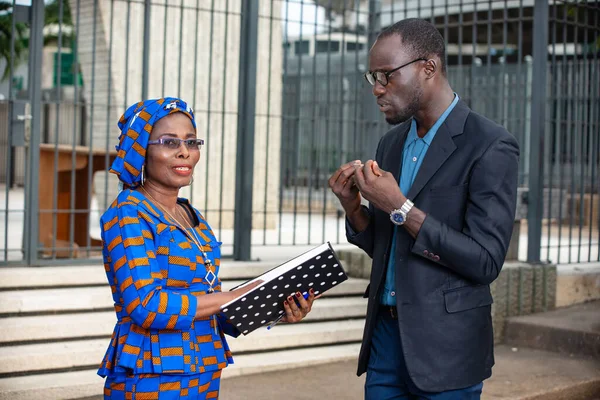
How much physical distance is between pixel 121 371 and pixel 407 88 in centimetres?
126

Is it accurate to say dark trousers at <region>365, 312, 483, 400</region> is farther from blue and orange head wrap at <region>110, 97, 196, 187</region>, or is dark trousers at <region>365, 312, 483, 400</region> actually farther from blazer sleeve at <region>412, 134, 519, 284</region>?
blue and orange head wrap at <region>110, 97, 196, 187</region>

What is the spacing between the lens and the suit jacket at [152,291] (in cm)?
252

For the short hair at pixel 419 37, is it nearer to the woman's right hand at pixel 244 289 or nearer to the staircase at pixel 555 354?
the woman's right hand at pixel 244 289

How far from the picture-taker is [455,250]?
2602mm

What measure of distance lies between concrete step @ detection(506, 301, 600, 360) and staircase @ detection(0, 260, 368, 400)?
1.33 metres

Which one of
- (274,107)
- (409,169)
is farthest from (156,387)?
(274,107)

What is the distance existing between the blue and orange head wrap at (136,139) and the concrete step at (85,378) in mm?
2734

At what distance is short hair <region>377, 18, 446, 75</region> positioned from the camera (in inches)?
109

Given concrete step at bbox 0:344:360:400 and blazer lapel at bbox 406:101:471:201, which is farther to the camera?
concrete step at bbox 0:344:360:400

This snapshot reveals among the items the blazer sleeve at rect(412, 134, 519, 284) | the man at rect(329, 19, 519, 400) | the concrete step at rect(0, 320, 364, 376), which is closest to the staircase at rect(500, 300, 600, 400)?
the concrete step at rect(0, 320, 364, 376)

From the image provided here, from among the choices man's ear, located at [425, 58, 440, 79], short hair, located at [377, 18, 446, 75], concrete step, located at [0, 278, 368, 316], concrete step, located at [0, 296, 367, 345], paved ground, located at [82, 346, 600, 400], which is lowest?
paved ground, located at [82, 346, 600, 400]

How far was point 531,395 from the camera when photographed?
559 cm

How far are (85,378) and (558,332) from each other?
3771mm

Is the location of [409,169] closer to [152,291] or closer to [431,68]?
[431,68]
